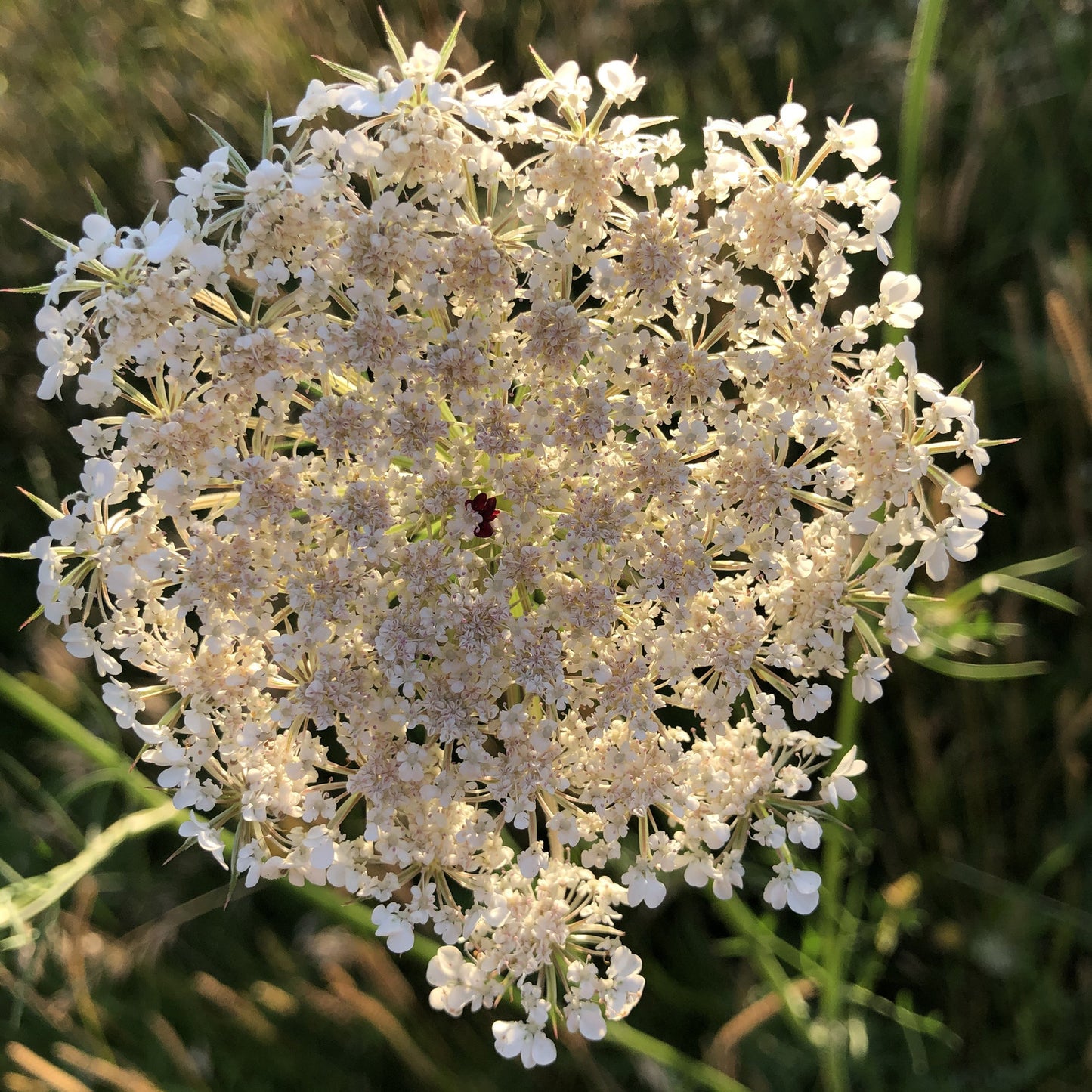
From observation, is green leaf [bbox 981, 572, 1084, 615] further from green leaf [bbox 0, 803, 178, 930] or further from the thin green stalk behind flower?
green leaf [bbox 0, 803, 178, 930]

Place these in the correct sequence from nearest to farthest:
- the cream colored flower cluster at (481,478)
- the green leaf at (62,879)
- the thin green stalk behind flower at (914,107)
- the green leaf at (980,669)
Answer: the cream colored flower cluster at (481,478) → the thin green stalk behind flower at (914,107) → the green leaf at (62,879) → the green leaf at (980,669)

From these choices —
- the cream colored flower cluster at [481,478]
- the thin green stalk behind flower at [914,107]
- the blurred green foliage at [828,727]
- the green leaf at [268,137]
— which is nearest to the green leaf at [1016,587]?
the blurred green foliage at [828,727]

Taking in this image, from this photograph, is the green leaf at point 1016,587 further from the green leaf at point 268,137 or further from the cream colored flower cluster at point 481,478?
the green leaf at point 268,137

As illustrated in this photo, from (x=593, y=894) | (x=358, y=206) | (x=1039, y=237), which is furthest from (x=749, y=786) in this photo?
(x=1039, y=237)

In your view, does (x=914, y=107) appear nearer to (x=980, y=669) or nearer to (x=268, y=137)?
(x=268, y=137)

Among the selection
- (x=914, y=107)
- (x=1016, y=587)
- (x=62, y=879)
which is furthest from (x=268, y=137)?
(x=1016, y=587)

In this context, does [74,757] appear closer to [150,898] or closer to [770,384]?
[150,898]
